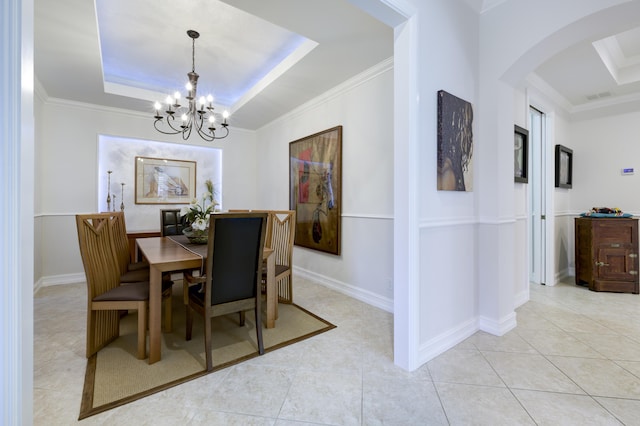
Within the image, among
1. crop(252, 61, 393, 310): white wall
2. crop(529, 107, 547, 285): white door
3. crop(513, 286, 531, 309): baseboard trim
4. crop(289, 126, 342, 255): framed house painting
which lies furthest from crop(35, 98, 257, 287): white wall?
crop(529, 107, 547, 285): white door

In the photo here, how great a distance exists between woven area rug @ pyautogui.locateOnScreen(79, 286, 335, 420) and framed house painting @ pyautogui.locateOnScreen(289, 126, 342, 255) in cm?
118

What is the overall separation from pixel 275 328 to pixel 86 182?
3687 millimetres

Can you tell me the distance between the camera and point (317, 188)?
3877mm

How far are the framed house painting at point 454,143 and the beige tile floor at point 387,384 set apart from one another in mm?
1308

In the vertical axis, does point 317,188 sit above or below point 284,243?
above

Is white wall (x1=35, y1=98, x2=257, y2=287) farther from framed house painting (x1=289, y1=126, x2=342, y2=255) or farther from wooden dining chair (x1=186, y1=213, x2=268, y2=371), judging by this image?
wooden dining chair (x1=186, y1=213, x2=268, y2=371)

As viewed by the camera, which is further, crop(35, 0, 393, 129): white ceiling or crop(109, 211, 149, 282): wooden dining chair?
crop(109, 211, 149, 282): wooden dining chair

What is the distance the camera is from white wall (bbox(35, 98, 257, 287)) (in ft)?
12.5

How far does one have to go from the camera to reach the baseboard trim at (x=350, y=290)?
9.90ft

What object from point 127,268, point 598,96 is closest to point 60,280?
point 127,268

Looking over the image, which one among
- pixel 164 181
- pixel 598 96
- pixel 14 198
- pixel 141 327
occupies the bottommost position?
pixel 141 327

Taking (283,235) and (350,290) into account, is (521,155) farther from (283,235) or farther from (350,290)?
(283,235)

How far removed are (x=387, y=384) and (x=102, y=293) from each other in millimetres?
2154

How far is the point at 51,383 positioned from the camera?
1.73 metres
